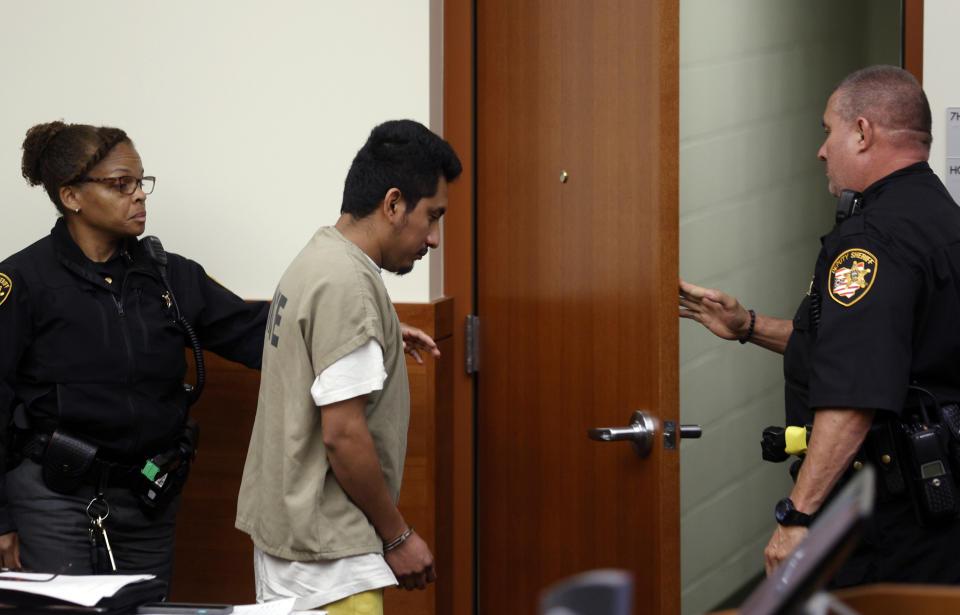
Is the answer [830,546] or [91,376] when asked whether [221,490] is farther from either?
[830,546]

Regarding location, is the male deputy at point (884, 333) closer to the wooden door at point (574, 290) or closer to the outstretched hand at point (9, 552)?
the wooden door at point (574, 290)

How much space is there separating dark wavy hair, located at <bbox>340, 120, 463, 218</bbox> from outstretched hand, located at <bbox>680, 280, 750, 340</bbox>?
85cm

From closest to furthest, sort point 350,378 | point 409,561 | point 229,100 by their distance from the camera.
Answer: point 350,378
point 409,561
point 229,100

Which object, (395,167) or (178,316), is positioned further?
(178,316)

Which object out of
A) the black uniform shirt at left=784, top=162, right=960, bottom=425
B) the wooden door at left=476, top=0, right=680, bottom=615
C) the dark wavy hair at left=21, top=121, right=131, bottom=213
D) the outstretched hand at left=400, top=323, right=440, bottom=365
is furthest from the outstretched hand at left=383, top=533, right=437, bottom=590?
the dark wavy hair at left=21, top=121, right=131, bottom=213

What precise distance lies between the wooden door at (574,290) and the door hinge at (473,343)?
0.08 ft

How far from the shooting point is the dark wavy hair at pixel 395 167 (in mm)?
1806

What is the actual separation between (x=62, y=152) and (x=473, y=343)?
1.16 m

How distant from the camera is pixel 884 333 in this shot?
1846 mm

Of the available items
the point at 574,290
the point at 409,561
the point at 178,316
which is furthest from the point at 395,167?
the point at 178,316

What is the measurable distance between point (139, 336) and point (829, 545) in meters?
1.96

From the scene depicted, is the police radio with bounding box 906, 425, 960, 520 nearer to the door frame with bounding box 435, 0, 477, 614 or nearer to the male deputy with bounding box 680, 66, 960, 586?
the male deputy with bounding box 680, 66, 960, 586

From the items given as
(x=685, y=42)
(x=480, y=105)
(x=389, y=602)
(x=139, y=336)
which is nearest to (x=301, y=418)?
(x=139, y=336)

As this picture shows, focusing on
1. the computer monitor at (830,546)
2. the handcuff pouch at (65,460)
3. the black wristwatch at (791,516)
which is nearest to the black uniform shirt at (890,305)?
the black wristwatch at (791,516)
